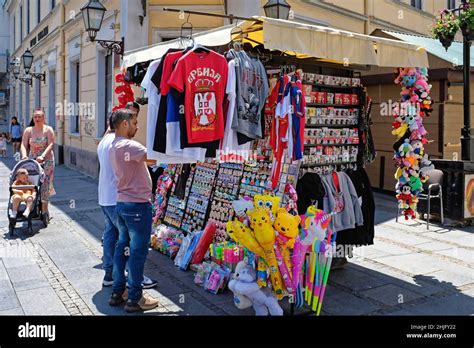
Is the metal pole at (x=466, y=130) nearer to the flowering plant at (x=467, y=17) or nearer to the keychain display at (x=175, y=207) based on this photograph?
the flowering plant at (x=467, y=17)

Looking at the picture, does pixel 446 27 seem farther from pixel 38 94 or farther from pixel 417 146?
pixel 38 94

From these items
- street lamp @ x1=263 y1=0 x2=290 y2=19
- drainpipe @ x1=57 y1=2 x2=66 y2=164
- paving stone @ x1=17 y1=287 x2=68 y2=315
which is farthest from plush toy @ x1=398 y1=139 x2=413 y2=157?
drainpipe @ x1=57 y1=2 x2=66 y2=164

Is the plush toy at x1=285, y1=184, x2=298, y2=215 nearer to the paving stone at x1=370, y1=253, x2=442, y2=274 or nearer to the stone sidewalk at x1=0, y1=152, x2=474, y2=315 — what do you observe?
the stone sidewalk at x1=0, y1=152, x2=474, y2=315

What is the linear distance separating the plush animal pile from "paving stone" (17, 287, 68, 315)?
4.17m

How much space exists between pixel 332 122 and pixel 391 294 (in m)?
1.96

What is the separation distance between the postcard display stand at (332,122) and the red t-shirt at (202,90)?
3.71 ft

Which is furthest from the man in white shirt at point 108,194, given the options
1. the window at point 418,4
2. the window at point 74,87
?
the window at point 418,4

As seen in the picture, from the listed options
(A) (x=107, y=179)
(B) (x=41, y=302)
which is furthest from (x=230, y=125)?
(B) (x=41, y=302)

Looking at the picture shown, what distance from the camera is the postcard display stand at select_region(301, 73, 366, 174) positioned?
201 inches

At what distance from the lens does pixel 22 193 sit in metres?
7.11

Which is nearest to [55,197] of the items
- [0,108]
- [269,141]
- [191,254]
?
[191,254]

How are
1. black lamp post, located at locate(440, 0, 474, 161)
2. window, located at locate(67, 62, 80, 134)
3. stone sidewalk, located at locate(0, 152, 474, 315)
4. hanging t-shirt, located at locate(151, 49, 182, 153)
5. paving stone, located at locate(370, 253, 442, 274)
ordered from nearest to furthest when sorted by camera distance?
hanging t-shirt, located at locate(151, 49, 182, 153) < stone sidewalk, located at locate(0, 152, 474, 315) < paving stone, located at locate(370, 253, 442, 274) < black lamp post, located at locate(440, 0, 474, 161) < window, located at locate(67, 62, 80, 134)

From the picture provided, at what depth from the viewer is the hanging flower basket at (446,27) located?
337 inches

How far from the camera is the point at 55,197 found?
10547 mm
